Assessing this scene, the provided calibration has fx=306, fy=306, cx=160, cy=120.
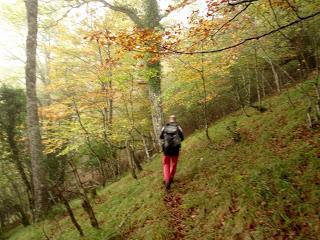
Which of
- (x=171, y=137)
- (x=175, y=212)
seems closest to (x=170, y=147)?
(x=171, y=137)

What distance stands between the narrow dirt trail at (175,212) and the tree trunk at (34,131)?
5.18 m

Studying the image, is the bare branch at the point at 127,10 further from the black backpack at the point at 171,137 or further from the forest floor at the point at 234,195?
the black backpack at the point at 171,137

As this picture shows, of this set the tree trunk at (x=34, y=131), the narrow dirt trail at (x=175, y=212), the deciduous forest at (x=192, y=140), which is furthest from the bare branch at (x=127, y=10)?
the narrow dirt trail at (x=175, y=212)

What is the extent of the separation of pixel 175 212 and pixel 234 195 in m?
1.44

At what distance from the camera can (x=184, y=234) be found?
6.14 meters

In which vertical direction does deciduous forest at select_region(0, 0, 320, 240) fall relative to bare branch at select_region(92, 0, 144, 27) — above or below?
below

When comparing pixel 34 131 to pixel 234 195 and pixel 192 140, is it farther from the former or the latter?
pixel 234 195

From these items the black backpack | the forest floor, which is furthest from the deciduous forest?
the black backpack

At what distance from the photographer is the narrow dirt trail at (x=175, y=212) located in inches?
246

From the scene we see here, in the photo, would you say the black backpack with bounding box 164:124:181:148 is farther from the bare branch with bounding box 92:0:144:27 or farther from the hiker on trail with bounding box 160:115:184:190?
the bare branch with bounding box 92:0:144:27

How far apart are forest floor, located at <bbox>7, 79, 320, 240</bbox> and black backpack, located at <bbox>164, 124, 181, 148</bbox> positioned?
3.63ft

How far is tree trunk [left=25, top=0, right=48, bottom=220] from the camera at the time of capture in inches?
423

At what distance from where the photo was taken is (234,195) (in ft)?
21.1

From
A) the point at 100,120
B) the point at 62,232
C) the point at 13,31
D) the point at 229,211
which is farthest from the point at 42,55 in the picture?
the point at 229,211
